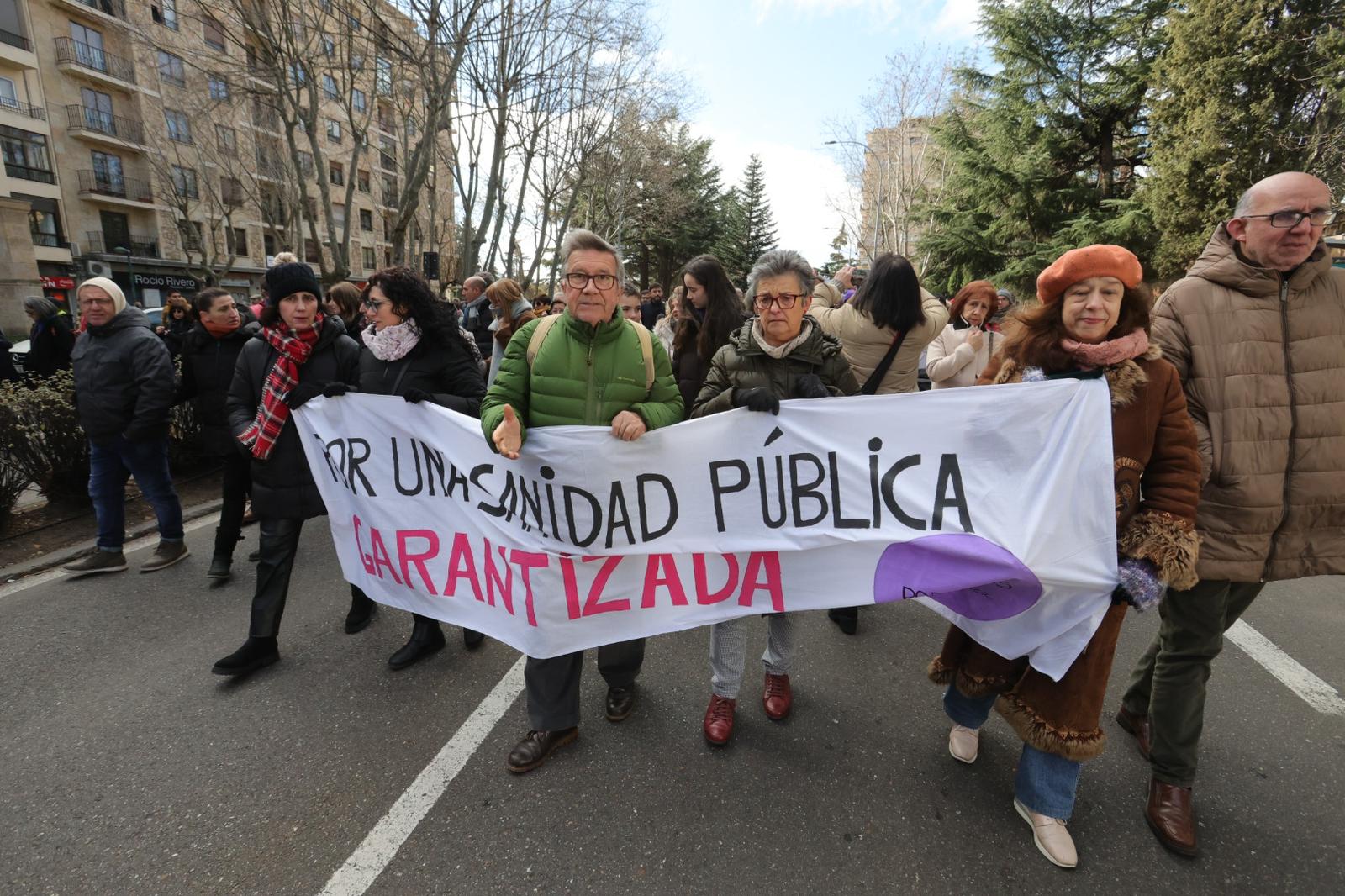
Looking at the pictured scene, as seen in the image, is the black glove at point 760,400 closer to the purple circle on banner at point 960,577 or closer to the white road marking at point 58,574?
the purple circle on banner at point 960,577

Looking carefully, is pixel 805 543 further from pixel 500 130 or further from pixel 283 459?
pixel 500 130

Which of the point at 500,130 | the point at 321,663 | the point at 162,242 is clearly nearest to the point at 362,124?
the point at 500,130

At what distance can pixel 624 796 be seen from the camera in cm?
236

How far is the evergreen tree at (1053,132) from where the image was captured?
59.7 feet

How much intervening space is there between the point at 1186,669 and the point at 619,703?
2.16 meters

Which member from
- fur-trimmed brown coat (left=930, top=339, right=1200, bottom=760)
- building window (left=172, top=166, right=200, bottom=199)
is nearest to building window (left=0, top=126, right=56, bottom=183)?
building window (left=172, top=166, right=200, bottom=199)

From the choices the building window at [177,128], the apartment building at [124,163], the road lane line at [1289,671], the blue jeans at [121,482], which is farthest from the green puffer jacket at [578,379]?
the building window at [177,128]

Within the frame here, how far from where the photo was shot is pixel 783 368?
8.46 ft

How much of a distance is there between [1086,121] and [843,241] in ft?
66.3

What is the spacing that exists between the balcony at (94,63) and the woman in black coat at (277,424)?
38315 millimetres

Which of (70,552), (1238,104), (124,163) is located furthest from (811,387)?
(124,163)

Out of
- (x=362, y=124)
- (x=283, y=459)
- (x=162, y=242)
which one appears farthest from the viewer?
(x=162, y=242)

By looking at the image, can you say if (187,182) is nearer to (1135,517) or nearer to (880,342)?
(880,342)

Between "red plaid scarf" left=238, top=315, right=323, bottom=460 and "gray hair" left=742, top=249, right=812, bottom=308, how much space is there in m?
2.40
